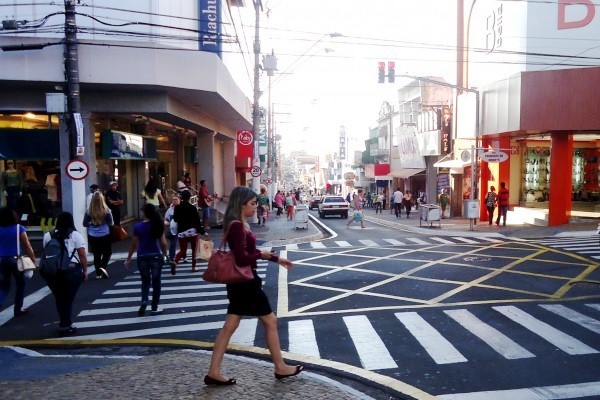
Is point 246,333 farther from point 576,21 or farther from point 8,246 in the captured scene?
point 576,21

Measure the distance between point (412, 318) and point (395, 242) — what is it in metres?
10.3

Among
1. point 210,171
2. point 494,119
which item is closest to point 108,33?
point 210,171

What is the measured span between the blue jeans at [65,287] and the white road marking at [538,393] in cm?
504

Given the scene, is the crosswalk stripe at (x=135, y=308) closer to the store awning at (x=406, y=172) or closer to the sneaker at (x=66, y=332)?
the sneaker at (x=66, y=332)

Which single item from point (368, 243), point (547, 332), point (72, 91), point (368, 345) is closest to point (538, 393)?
point (368, 345)

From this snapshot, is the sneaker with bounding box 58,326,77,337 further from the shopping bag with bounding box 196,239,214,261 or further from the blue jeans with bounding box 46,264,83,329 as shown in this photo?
the shopping bag with bounding box 196,239,214,261

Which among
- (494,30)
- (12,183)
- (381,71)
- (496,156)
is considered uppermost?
(494,30)

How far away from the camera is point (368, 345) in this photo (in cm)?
651

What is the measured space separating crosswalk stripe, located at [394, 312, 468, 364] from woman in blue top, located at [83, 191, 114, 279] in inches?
250

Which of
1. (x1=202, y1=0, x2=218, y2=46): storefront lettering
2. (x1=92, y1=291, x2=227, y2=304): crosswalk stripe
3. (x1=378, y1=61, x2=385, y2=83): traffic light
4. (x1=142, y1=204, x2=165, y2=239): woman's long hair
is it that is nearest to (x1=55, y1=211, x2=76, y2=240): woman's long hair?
(x1=142, y1=204, x2=165, y2=239): woman's long hair

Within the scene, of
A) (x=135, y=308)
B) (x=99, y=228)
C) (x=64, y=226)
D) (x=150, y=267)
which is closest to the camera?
(x=64, y=226)

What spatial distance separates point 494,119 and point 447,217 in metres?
7.98

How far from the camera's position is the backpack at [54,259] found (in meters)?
6.86

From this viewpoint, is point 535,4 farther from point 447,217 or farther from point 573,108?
point 447,217
